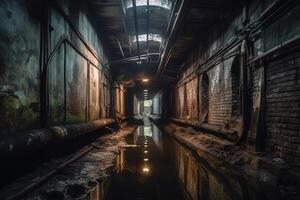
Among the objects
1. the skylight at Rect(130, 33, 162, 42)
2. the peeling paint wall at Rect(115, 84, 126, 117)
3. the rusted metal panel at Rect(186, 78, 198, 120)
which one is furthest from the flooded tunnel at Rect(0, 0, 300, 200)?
the peeling paint wall at Rect(115, 84, 126, 117)

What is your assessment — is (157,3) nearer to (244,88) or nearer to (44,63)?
(244,88)

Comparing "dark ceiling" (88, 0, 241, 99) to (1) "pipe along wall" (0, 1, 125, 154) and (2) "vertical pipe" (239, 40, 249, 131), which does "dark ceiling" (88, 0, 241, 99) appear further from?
(1) "pipe along wall" (0, 1, 125, 154)

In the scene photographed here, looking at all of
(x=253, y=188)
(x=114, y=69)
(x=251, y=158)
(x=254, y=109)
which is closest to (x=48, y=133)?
(x=253, y=188)

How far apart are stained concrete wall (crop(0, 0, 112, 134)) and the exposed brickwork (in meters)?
4.27

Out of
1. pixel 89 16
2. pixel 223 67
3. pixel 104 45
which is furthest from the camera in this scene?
pixel 104 45

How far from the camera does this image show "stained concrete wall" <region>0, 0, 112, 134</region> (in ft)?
11.6

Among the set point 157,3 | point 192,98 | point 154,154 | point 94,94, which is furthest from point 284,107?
point 192,98

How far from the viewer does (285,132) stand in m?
4.63

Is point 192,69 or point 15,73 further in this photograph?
point 192,69

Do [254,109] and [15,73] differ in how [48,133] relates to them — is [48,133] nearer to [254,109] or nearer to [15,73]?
[15,73]

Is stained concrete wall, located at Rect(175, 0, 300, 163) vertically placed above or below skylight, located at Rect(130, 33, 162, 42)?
below

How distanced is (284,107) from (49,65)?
14.4 ft

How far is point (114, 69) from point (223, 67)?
941 cm

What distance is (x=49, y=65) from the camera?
16.5 feet
